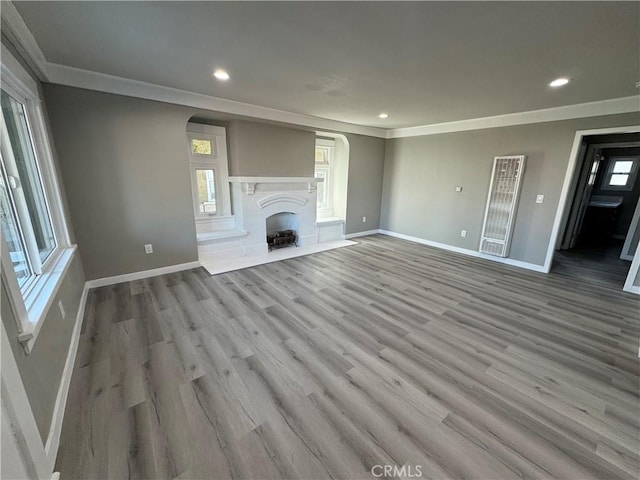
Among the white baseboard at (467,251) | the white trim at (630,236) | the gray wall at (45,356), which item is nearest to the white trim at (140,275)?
the gray wall at (45,356)

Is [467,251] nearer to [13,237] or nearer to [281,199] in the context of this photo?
[281,199]

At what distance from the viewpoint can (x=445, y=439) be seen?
1464 millimetres

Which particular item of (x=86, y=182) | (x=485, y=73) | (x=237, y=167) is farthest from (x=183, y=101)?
(x=485, y=73)

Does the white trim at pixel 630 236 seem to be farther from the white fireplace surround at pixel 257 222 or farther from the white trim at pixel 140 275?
the white trim at pixel 140 275

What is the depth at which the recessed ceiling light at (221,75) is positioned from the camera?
262 cm

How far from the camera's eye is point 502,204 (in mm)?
4395

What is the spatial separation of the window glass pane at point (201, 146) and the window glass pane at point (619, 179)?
9.25 metres

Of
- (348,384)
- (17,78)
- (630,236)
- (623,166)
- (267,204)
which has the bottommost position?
(348,384)

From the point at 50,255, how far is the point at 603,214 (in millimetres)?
10062

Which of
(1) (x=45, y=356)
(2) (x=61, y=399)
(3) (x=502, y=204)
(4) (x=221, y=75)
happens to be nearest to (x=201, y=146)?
(4) (x=221, y=75)

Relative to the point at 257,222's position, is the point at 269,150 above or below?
above

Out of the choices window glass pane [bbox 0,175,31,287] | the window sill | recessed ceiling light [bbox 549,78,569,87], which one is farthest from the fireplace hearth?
recessed ceiling light [bbox 549,78,569,87]

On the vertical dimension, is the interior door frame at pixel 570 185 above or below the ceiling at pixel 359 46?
below

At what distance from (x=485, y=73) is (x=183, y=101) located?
3488 mm
